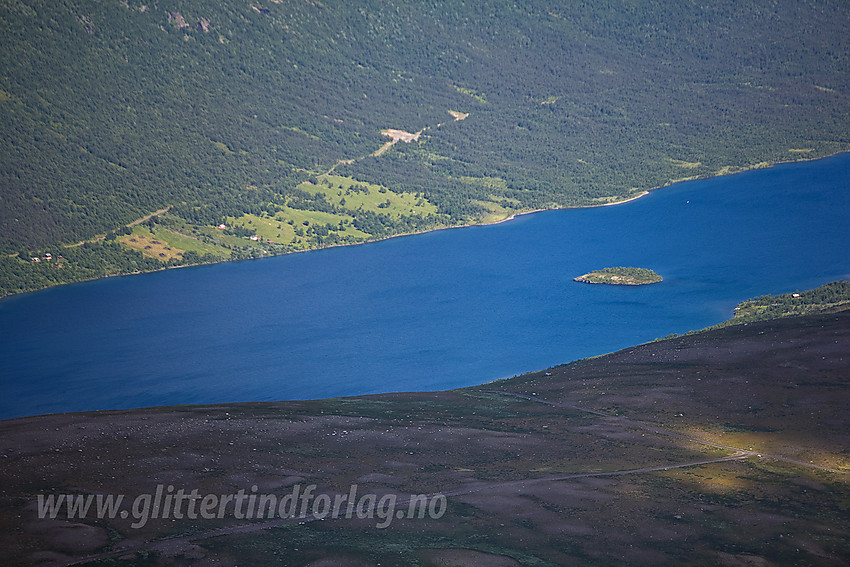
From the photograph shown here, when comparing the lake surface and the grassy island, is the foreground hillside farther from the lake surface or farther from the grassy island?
the grassy island

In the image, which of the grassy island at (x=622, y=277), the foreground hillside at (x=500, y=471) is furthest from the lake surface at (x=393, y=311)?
the foreground hillside at (x=500, y=471)

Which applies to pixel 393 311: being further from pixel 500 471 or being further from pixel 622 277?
pixel 500 471

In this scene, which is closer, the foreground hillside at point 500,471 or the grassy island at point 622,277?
the foreground hillside at point 500,471

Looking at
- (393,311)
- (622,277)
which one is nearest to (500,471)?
(393,311)

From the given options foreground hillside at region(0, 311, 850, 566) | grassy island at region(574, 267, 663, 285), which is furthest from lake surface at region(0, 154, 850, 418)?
foreground hillside at region(0, 311, 850, 566)

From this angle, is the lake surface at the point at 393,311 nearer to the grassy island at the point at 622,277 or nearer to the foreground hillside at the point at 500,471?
the grassy island at the point at 622,277
